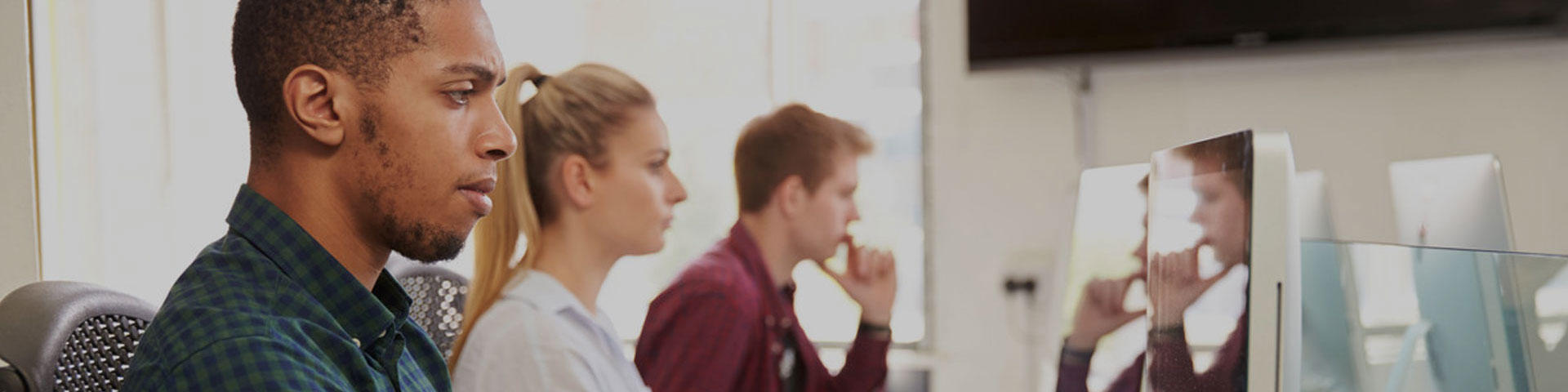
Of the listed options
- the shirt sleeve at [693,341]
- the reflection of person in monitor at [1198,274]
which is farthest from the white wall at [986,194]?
the reflection of person in monitor at [1198,274]

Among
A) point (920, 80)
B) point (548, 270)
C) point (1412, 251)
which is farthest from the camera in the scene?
point (920, 80)

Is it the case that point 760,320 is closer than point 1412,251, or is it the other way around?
point 1412,251

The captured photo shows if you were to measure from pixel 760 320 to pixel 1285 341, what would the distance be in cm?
127

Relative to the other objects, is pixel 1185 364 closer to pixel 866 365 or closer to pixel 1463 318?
pixel 1463 318

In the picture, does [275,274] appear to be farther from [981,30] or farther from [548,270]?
[981,30]

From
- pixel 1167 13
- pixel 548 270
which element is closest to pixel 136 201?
pixel 548 270

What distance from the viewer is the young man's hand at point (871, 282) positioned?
6.97ft

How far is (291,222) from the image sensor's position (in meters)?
0.82

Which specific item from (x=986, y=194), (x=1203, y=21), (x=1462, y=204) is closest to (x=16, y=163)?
(x=1462, y=204)

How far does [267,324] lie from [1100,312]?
38.6 inches

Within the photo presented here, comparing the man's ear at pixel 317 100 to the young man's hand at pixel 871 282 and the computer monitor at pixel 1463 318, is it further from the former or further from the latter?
the young man's hand at pixel 871 282

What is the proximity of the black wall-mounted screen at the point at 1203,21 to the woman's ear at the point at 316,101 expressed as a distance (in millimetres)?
3005

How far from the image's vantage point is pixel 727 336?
72.7 inches

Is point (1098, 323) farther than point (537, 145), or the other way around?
point (537, 145)
